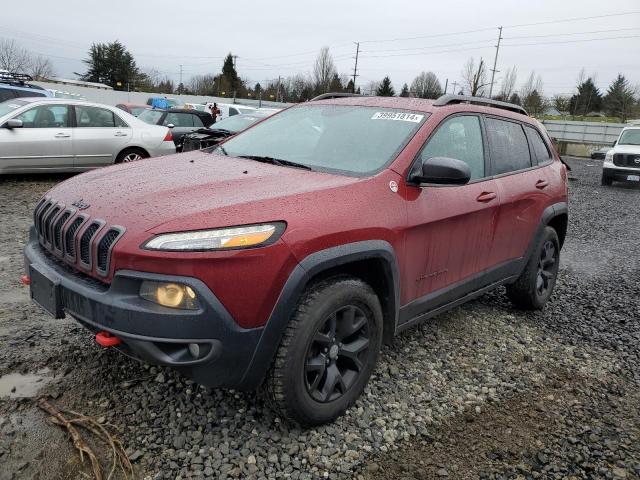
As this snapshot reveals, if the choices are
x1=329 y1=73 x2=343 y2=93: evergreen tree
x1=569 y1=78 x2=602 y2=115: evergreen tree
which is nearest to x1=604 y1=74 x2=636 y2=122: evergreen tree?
x1=569 y1=78 x2=602 y2=115: evergreen tree

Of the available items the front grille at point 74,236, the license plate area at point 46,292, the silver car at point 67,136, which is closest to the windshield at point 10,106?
the silver car at point 67,136

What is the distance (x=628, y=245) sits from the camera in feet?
25.8

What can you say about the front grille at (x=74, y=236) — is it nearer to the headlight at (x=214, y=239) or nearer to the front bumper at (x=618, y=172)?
the headlight at (x=214, y=239)

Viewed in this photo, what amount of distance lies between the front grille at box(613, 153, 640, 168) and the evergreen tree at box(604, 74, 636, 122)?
121ft

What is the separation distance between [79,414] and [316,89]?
2547 inches

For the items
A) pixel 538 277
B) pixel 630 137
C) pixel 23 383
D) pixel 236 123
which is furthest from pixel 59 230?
pixel 630 137

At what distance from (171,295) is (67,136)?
7.82m

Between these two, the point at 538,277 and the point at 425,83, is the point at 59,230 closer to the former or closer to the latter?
the point at 538,277

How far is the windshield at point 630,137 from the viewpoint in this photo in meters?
16.0

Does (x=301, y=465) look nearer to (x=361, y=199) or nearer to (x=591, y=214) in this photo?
(x=361, y=199)

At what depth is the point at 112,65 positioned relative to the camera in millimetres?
64625

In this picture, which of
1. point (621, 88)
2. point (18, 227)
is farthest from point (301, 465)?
point (621, 88)

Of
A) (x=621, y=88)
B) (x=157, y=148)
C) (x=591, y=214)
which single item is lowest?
(x=591, y=214)

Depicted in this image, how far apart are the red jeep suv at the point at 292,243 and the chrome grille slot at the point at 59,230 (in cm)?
1
